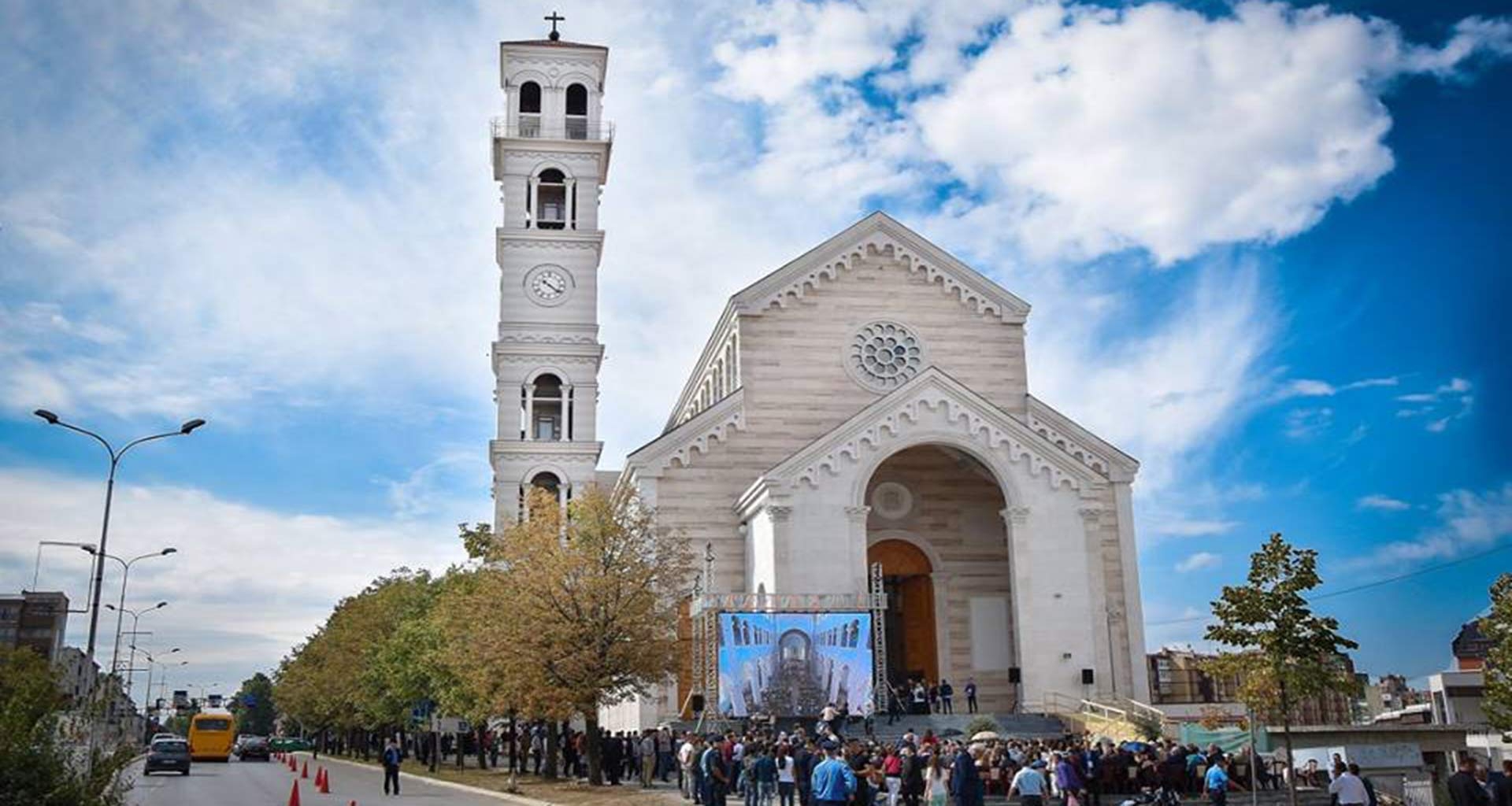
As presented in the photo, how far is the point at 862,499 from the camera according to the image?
41.2 meters

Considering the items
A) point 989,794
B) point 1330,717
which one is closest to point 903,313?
point 989,794

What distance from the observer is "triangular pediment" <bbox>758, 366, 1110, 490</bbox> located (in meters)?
41.6

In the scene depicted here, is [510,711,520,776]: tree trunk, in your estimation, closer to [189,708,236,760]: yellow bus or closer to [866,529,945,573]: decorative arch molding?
[866,529,945,573]: decorative arch molding

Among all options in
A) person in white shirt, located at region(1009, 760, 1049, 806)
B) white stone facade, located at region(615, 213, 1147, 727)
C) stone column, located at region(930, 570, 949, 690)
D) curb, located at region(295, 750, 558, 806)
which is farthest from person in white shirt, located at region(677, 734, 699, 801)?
stone column, located at region(930, 570, 949, 690)

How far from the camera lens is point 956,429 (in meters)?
42.5

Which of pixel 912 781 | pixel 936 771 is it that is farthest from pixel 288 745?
pixel 936 771

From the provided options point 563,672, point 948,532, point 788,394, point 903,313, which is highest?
point 903,313

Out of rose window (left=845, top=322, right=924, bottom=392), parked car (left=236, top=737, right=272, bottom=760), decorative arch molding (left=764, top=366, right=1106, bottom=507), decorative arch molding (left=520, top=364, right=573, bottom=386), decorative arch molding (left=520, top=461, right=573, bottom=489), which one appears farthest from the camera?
parked car (left=236, top=737, right=272, bottom=760)

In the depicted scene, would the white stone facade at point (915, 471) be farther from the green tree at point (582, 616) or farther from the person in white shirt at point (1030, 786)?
the person in white shirt at point (1030, 786)

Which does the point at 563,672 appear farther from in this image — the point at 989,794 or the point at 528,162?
the point at 528,162

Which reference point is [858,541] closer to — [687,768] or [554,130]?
[687,768]

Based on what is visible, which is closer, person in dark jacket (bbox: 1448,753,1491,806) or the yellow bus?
person in dark jacket (bbox: 1448,753,1491,806)

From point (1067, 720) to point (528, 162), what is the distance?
37.2 m

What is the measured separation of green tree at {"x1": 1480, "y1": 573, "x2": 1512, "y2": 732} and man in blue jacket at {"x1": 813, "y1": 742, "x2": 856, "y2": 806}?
13531mm
